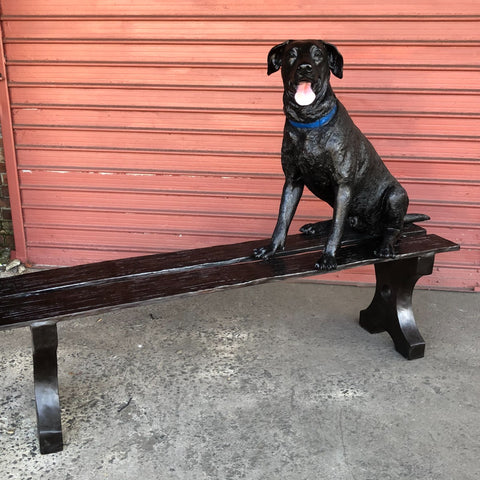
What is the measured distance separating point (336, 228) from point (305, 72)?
2.65 ft

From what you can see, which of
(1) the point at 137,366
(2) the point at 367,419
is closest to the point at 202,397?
→ (1) the point at 137,366

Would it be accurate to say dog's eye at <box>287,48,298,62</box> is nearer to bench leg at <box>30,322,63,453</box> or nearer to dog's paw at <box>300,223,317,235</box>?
dog's paw at <box>300,223,317,235</box>

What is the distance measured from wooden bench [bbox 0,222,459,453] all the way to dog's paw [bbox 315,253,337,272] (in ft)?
0.13

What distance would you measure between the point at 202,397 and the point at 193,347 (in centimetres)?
52

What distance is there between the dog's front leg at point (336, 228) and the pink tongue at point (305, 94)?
482mm

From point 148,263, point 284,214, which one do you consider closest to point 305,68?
point 284,214

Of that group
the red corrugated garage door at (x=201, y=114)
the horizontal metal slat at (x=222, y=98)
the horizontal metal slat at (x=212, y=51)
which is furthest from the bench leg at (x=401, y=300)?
the horizontal metal slat at (x=212, y=51)

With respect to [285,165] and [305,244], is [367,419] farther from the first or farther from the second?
[285,165]

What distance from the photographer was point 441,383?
9.91ft

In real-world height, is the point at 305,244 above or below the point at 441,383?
above

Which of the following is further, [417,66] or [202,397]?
[417,66]

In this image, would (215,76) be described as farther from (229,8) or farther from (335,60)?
(335,60)

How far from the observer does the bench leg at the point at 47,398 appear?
97.7 inches

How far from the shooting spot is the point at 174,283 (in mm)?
2736
